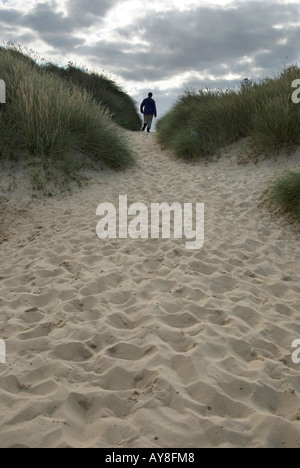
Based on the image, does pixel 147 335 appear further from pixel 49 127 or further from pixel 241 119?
pixel 241 119

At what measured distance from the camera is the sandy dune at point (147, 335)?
245 centimetres

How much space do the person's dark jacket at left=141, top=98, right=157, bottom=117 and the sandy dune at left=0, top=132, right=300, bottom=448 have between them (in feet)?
35.4

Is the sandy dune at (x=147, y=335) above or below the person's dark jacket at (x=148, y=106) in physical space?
below

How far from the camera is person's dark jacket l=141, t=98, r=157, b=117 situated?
53.0ft

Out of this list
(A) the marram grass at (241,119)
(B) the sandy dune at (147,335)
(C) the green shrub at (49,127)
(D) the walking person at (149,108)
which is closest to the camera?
(B) the sandy dune at (147,335)

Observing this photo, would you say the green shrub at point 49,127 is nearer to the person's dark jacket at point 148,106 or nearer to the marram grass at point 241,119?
the marram grass at point 241,119

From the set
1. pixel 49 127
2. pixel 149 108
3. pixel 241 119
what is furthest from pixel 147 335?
pixel 149 108

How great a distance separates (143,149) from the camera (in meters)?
12.8

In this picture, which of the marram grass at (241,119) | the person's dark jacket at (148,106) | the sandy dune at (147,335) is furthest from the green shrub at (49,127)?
the person's dark jacket at (148,106)

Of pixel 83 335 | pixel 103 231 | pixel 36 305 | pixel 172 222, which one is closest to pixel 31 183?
pixel 103 231

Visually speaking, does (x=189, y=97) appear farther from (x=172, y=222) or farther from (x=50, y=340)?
(x=50, y=340)

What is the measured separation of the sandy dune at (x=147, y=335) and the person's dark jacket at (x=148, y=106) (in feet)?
35.4

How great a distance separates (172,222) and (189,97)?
25.7 ft

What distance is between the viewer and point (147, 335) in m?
3.38
